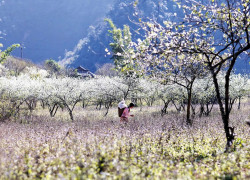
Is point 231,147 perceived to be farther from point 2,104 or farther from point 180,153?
point 2,104

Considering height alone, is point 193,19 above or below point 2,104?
above

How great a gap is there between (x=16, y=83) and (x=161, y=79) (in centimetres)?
1782

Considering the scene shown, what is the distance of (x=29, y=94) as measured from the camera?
21875 mm

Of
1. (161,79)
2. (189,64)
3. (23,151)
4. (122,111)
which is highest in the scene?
(189,64)

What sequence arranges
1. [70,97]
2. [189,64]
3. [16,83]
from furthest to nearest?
[16,83]
[70,97]
[189,64]

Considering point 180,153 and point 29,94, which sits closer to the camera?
point 180,153

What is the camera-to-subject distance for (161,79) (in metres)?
12.3

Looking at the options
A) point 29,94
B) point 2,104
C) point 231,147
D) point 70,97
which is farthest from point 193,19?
point 29,94

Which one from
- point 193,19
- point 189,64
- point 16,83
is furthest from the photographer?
point 16,83

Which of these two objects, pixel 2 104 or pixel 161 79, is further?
pixel 2 104

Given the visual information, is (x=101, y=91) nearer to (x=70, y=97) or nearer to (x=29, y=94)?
(x=70, y=97)

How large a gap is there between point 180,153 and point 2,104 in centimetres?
1657

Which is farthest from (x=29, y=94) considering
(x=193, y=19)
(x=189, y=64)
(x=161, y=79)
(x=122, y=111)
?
(x=193, y=19)

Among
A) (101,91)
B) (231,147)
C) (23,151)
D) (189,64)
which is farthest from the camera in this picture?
(101,91)
